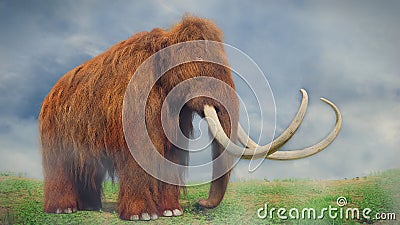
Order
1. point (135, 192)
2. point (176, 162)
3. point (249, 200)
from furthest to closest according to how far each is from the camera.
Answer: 1. point (249, 200)
2. point (176, 162)
3. point (135, 192)

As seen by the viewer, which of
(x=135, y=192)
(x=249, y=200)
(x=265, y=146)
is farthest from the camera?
(x=249, y=200)

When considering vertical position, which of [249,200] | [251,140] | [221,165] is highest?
[251,140]

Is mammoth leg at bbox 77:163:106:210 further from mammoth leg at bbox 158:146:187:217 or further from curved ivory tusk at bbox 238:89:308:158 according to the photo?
curved ivory tusk at bbox 238:89:308:158

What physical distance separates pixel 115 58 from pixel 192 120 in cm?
70

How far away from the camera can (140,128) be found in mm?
3348

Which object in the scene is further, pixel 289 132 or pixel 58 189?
pixel 58 189

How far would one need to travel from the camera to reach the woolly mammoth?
3303 mm

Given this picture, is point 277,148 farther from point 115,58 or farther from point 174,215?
point 115,58

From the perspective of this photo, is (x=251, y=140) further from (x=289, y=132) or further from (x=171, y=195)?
(x=171, y=195)

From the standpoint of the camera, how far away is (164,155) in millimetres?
3463

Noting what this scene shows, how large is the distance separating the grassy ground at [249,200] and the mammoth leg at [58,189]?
0.07 metres

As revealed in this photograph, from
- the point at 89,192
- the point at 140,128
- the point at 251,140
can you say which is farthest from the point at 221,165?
the point at 89,192

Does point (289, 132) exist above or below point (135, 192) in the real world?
above

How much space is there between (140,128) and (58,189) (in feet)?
2.90
